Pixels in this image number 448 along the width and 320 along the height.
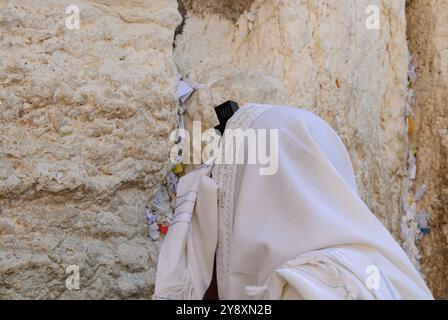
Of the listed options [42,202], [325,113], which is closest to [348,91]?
[325,113]

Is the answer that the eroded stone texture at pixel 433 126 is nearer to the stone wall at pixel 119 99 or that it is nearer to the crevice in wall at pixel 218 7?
the stone wall at pixel 119 99

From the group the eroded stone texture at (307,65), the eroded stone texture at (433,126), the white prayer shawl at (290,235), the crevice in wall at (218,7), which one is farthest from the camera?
the eroded stone texture at (433,126)

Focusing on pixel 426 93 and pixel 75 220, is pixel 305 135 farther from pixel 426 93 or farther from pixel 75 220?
pixel 426 93

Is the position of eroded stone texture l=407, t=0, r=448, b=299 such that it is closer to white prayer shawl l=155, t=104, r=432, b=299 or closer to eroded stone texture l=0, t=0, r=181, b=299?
eroded stone texture l=0, t=0, r=181, b=299

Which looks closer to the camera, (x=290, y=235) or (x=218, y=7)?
(x=290, y=235)

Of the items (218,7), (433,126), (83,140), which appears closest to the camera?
(83,140)

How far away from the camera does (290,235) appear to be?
180 cm

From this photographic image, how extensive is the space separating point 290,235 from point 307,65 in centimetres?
175

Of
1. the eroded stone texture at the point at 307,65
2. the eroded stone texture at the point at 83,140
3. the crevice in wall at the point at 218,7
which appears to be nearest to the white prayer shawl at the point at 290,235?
the eroded stone texture at the point at 83,140

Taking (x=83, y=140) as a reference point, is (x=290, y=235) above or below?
below

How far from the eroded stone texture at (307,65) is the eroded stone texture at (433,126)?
0.33 m

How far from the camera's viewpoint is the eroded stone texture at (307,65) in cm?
314

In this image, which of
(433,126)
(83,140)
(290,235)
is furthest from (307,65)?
(290,235)

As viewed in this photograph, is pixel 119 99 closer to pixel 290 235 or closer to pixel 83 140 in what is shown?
pixel 83 140
